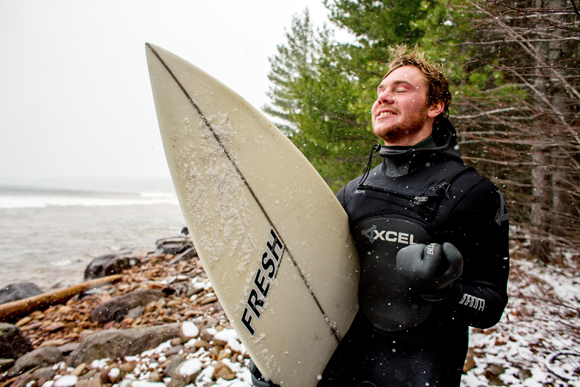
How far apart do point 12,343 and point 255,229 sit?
11.2ft

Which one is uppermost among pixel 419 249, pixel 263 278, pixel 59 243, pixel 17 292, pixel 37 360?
pixel 419 249

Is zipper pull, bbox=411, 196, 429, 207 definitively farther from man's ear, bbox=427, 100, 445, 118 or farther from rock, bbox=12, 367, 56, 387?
rock, bbox=12, 367, 56, 387

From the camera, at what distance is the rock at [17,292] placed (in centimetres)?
451

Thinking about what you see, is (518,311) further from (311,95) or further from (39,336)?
(39,336)

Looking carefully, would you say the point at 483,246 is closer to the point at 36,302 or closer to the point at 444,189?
the point at 444,189

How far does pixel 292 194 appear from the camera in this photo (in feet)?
5.35

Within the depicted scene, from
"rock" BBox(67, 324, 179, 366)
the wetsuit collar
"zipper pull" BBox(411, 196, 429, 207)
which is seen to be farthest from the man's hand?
"rock" BBox(67, 324, 179, 366)

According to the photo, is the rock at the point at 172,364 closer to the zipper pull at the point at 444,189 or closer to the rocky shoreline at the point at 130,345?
the rocky shoreline at the point at 130,345

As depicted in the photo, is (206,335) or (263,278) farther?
(206,335)

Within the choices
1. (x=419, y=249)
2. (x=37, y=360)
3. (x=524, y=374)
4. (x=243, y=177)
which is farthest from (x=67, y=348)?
(x=524, y=374)

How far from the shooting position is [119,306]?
3.70 meters

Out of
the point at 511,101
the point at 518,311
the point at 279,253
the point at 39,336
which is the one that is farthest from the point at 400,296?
the point at 39,336

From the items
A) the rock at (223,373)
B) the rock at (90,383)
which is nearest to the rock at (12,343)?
the rock at (90,383)

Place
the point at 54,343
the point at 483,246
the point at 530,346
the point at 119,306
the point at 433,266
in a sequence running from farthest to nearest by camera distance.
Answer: the point at 119,306
the point at 54,343
the point at 530,346
the point at 483,246
the point at 433,266
